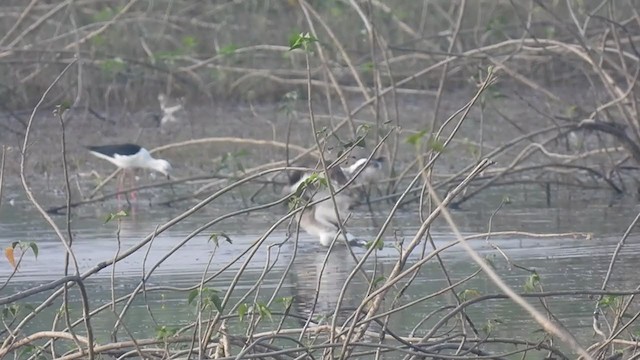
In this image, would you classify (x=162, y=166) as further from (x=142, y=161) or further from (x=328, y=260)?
(x=328, y=260)

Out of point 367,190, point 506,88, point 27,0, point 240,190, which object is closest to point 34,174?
point 240,190

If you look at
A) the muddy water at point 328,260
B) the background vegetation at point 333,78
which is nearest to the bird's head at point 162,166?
the background vegetation at point 333,78

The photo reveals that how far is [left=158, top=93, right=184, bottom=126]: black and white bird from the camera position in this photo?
52.5 ft

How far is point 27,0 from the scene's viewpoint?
17219 mm

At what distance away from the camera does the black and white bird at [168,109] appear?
15991 mm

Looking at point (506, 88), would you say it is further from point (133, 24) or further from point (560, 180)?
point (560, 180)

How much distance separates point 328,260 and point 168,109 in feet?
24.3

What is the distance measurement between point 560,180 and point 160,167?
3.59m

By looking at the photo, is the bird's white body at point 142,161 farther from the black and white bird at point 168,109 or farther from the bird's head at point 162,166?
the black and white bird at point 168,109

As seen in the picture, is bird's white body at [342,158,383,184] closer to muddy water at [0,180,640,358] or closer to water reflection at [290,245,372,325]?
muddy water at [0,180,640,358]

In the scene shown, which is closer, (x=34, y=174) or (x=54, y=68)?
(x=34, y=174)

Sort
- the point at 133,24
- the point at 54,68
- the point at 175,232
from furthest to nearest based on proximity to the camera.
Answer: the point at 133,24 → the point at 54,68 → the point at 175,232

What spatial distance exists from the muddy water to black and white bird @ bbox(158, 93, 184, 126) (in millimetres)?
3785

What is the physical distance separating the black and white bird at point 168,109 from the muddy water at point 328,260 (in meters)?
3.79
